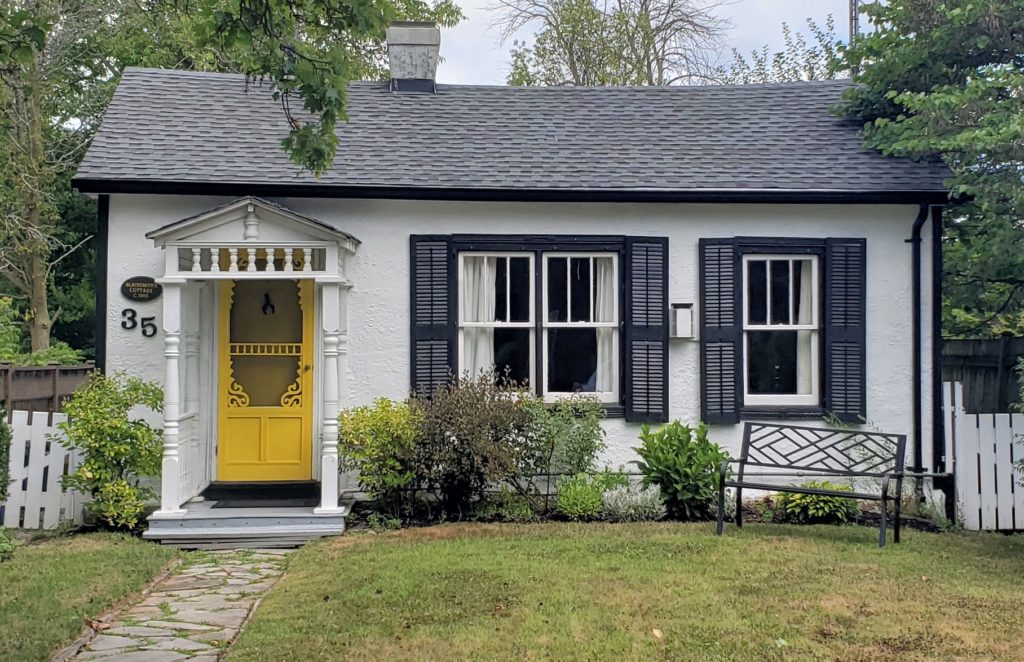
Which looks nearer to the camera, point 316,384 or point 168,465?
point 168,465

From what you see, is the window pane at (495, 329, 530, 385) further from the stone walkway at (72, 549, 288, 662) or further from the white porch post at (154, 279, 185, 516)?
the white porch post at (154, 279, 185, 516)

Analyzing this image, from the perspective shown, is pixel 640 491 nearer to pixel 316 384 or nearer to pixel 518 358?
pixel 518 358

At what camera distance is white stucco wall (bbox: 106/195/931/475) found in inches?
324

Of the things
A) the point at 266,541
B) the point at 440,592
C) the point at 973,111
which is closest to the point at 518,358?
the point at 266,541

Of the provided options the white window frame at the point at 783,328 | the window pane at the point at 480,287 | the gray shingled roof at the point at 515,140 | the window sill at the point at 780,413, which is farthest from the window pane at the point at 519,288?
the window sill at the point at 780,413

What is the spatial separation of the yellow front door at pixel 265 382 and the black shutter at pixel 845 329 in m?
5.07

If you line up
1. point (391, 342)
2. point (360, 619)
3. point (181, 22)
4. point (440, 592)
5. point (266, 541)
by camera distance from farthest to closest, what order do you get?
point (181, 22), point (391, 342), point (266, 541), point (440, 592), point (360, 619)

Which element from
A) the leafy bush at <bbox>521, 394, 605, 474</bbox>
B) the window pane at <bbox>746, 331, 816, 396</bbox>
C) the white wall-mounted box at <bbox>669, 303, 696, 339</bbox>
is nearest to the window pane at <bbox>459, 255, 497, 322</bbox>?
the leafy bush at <bbox>521, 394, 605, 474</bbox>

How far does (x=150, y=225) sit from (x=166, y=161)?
634mm

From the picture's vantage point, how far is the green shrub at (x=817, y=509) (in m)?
7.61

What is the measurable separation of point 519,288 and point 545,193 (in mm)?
966

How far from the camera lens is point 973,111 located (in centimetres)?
769

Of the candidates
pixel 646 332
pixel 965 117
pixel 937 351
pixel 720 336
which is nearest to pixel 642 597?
pixel 646 332

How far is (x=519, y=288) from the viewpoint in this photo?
8.45 metres
